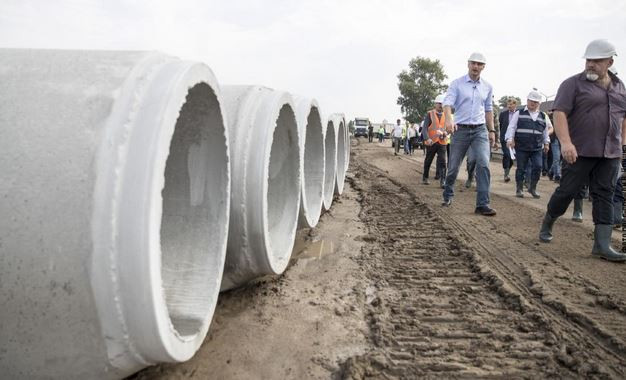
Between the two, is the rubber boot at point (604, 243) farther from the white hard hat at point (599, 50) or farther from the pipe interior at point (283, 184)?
the pipe interior at point (283, 184)

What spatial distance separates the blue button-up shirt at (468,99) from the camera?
5996 mm

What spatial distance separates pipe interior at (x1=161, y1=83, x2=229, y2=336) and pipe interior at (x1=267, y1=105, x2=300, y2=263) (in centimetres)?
94

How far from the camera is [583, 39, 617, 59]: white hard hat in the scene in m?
3.94

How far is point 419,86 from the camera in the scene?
59531mm

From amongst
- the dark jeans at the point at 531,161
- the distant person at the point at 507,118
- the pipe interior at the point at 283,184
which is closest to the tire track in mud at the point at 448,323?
the pipe interior at the point at 283,184

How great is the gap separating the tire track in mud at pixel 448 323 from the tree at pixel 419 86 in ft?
184

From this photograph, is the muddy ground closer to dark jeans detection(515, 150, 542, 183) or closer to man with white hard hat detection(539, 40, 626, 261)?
man with white hard hat detection(539, 40, 626, 261)

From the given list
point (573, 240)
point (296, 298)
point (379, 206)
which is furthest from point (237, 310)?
point (379, 206)

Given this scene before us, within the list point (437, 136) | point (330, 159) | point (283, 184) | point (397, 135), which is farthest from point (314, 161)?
point (397, 135)

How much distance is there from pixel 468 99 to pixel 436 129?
267cm

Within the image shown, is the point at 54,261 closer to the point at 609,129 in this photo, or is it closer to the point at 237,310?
the point at 237,310

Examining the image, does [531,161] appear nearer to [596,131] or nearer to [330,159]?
[330,159]

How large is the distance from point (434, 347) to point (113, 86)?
199 cm

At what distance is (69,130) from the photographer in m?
1.63
